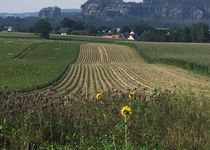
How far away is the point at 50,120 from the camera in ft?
25.9

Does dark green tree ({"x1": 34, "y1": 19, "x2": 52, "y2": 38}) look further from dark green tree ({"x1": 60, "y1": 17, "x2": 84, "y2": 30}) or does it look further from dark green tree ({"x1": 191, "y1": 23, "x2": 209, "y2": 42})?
dark green tree ({"x1": 60, "y1": 17, "x2": 84, "y2": 30})

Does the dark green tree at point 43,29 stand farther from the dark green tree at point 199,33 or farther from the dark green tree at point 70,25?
the dark green tree at point 70,25

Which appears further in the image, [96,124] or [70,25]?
[70,25]

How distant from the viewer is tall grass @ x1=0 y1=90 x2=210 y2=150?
723 centimetres

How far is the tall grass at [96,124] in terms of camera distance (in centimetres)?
723

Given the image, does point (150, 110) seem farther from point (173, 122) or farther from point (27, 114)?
point (27, 114)

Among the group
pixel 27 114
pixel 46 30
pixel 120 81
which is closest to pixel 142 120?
pixel 27 114

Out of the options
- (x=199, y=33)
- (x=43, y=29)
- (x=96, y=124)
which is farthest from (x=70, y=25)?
(x=96, y=124)

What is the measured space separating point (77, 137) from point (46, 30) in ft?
407

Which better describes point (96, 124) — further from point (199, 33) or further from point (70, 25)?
point (70, 25)

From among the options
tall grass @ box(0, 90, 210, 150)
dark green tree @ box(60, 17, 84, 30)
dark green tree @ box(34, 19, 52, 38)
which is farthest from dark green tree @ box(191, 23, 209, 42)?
tall grass @ box(0, 90, 210, 150)

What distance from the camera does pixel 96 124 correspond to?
26.1 feet

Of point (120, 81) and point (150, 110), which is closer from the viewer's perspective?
point (150, 110)

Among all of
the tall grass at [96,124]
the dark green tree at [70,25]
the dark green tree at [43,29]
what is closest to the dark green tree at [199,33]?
the dark green tree at [43,29]
